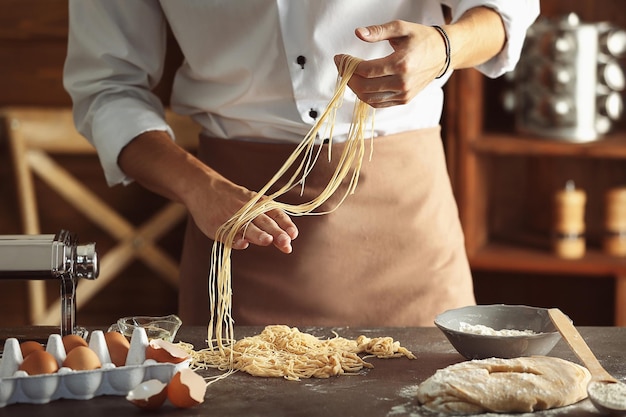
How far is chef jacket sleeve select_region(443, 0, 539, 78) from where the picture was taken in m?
1.91

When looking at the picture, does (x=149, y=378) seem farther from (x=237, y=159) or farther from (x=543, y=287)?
(x=543, y=287)

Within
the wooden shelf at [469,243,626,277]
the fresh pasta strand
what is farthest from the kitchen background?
the fresh pasta strand

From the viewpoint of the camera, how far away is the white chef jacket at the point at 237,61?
1.96 m

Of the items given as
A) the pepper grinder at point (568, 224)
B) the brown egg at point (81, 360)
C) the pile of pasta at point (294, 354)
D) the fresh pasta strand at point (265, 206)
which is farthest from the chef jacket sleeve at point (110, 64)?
the pepper grinder at point (568, 224)

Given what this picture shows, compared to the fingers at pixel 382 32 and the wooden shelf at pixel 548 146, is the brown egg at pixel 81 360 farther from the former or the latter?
the wooden shelf at pixel 548 146

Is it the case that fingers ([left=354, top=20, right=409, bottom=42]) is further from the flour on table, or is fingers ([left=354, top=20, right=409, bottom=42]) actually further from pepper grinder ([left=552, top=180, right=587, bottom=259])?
pepper grinder ([left=552, top=180, right=587, bottom=259])

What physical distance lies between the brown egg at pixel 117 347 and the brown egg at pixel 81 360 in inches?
1.7

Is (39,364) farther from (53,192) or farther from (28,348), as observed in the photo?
Answer: (53,192)

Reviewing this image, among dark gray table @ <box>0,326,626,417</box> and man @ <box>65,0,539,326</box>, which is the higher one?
man @ <box>65,0,539,326</box>

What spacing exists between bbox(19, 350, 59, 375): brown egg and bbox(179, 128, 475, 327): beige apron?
2.12 ft

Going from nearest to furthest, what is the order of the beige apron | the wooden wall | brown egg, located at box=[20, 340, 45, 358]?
brown egg, located at box=[20, 340, 45, 358] < the beige apron < the wooden wall

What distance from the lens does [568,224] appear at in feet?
9.82

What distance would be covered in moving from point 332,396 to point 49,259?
0.50 metres

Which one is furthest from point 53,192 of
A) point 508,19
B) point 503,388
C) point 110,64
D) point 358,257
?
point 503,388
